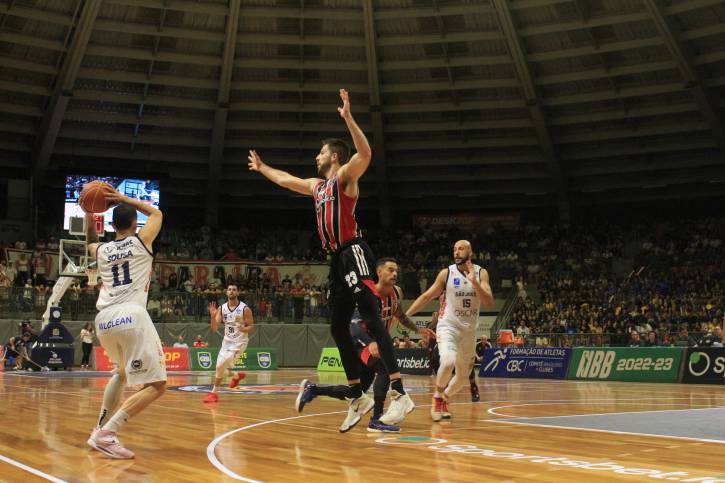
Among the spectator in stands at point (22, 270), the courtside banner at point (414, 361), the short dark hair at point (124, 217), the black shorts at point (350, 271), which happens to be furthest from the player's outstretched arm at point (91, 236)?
the spectator in stands at point (22, 270)

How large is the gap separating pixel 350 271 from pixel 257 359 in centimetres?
2746

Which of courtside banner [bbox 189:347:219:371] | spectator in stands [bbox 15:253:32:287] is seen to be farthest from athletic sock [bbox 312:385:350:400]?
spectator in stands [bbox 15:253:32:287]

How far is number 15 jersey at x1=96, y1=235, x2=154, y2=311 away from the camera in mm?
7500

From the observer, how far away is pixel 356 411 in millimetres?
8734

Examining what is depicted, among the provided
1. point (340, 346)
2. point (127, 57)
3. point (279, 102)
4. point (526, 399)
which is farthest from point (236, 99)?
point (340, 346)

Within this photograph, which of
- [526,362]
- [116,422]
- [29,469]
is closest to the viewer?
[29,469]

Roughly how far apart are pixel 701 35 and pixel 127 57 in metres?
25.7

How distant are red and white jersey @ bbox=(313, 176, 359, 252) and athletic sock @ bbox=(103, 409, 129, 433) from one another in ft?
8.29

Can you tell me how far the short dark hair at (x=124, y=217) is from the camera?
7.65 m

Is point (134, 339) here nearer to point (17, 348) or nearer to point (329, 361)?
point (17, 348)

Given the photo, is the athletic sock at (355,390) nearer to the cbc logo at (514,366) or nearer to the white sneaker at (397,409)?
the white sneaker at (397,409)

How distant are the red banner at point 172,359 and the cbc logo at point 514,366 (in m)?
13.0

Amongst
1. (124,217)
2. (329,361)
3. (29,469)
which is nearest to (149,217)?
(124,217)

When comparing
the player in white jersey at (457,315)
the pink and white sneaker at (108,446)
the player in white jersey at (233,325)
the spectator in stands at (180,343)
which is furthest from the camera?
the spectator in stands at (180,343)
